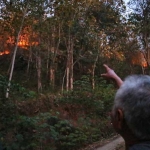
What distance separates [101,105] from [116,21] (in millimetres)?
12646

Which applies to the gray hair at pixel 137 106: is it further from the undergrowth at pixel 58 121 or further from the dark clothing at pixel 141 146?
the undergrowth at pixel 58 121

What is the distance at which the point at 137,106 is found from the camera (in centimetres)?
138

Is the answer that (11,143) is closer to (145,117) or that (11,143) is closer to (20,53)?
(145,117)

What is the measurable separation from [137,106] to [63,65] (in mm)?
29796

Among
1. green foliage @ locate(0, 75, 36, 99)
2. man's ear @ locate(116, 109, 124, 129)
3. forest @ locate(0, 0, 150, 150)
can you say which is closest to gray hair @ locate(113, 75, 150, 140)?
man's ear @ locate(116, 109, 124, 129)

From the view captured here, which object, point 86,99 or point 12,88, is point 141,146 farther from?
point 86,99

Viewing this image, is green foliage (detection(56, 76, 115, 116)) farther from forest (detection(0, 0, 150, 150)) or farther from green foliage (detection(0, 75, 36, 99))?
green foliage (detection(0, 75, 36, 99))

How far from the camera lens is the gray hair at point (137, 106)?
1.37 m

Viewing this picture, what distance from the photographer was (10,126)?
6285 mm

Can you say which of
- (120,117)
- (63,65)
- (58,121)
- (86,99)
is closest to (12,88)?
(58,121)

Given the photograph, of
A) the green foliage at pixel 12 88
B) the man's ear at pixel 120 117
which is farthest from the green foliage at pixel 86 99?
the man's ear at pixel 120 117

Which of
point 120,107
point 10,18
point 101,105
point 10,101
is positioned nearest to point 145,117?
point 120,107

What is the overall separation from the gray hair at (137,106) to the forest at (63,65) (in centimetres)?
419

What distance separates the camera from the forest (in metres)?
Result: 6.59
